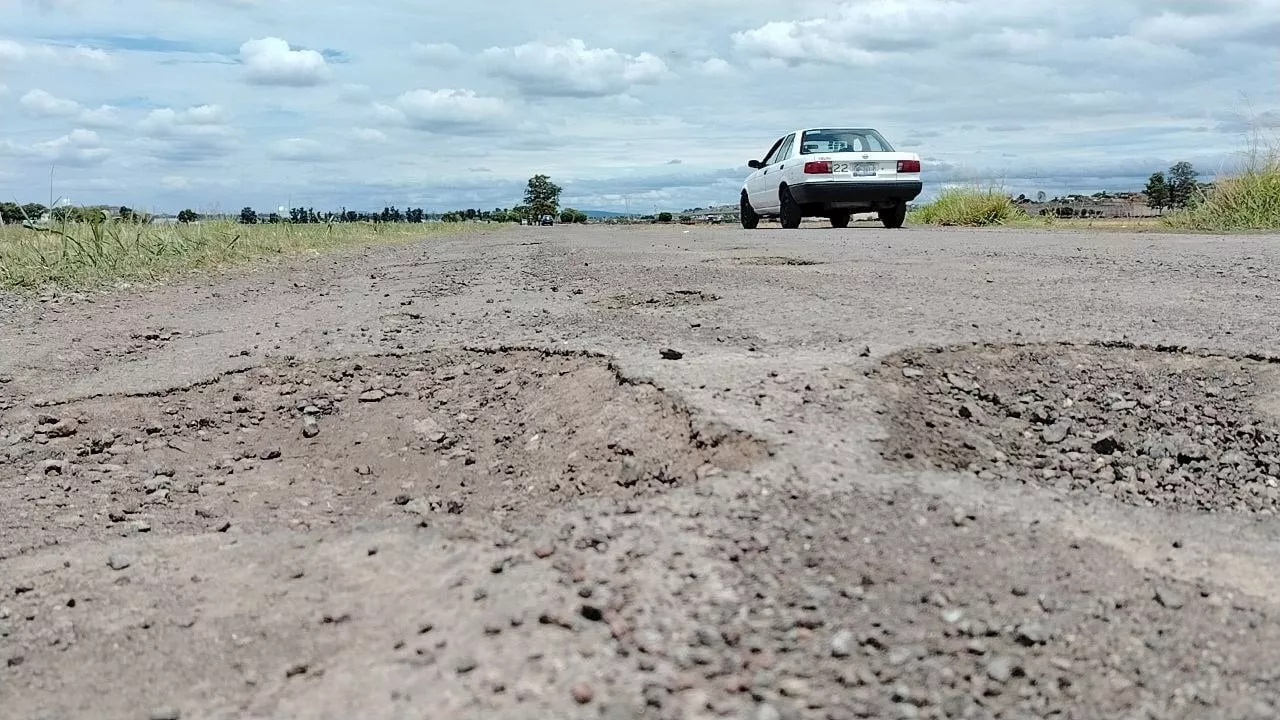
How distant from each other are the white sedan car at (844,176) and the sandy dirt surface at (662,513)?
8.19m

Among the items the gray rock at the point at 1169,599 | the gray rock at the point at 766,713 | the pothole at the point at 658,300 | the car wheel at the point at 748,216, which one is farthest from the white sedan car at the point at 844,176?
the gray rock at the point at 766,713

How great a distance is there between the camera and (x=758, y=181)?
15500 millimetres

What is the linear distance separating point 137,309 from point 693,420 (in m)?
4.54

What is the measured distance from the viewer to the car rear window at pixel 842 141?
13297mm

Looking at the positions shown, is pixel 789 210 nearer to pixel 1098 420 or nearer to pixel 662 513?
pixel 1098 420

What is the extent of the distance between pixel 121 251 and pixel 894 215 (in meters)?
9.50

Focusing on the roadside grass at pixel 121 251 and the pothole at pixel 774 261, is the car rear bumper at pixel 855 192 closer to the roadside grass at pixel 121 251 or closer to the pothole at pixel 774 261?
the pothole at pixel 774 261

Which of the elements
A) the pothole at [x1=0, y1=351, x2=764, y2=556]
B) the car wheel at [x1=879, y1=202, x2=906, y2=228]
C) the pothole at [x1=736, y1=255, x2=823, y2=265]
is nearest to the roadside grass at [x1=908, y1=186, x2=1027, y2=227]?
the car wheel at [x1=879, y1=202, x2=906, y2=228]

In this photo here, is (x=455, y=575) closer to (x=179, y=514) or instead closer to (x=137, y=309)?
(x=179, y=514)

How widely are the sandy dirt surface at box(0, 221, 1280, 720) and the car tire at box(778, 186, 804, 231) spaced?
866 centimetres

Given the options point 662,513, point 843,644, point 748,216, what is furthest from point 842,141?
point 843,644

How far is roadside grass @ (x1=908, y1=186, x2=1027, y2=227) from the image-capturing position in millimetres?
16884

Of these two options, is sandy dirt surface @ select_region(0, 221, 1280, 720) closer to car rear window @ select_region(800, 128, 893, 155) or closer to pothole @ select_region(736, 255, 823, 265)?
pothole @ select_region(736, 255, 823, 265)

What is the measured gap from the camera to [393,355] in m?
4.28
